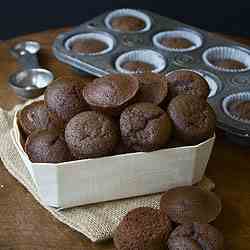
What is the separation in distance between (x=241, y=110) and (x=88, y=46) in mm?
504

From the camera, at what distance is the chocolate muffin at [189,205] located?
3.42 feet

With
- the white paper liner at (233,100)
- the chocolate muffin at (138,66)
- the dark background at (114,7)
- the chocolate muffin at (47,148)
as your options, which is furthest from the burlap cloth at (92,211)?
the dark background at (114,7)

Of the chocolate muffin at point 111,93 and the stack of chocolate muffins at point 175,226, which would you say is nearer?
the stack of chocolate muffins at point 175,226

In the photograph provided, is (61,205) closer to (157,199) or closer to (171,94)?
(157,199)

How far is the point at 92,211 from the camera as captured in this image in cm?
113

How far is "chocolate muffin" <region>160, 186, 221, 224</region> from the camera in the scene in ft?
3.42

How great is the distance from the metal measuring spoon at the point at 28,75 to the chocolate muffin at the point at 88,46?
11 cm

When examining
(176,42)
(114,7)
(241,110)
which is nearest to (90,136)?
(241,110)

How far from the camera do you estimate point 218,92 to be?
1.44 metres

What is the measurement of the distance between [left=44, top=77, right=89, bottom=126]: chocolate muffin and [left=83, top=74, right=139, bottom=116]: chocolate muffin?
0.02 m

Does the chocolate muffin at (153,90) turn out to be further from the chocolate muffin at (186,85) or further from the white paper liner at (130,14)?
the white paper liner at (130,14)

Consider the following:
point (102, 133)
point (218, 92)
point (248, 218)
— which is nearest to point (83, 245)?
point (102, 133)

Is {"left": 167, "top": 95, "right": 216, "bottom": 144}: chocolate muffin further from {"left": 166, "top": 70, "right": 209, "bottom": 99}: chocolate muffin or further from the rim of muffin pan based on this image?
the rim of muffin pan

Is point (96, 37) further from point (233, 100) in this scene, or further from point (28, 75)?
point (233, 100)
